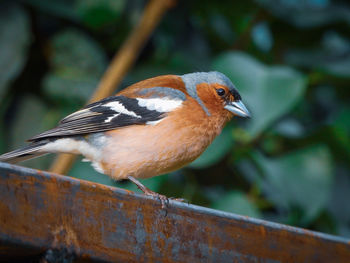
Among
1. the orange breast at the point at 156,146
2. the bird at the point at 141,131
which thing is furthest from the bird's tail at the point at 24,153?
the orange breast at the point at 156,146

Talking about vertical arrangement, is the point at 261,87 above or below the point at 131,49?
below

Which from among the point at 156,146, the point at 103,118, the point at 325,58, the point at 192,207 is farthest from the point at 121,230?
the point at 325,58

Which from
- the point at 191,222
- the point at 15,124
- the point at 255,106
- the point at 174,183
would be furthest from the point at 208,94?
the point at 191,222

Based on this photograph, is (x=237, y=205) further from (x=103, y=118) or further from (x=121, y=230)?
(x=121, y=230)

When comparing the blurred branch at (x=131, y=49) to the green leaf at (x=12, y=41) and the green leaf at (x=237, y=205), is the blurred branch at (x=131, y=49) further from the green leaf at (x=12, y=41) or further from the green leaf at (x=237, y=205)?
the green leaf at (x=237, y=205)

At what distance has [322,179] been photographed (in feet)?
8.87

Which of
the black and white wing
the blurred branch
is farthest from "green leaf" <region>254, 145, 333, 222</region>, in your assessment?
the blurred branch

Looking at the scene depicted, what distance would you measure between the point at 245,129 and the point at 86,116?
908 millimetres

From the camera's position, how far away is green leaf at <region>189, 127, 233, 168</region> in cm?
257

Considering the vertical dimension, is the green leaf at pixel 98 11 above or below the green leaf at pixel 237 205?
above

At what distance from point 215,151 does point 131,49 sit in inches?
26.9

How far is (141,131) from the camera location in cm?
228

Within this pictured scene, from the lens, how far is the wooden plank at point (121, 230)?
1088 millimetres

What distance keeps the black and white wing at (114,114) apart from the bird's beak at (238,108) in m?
0.28
